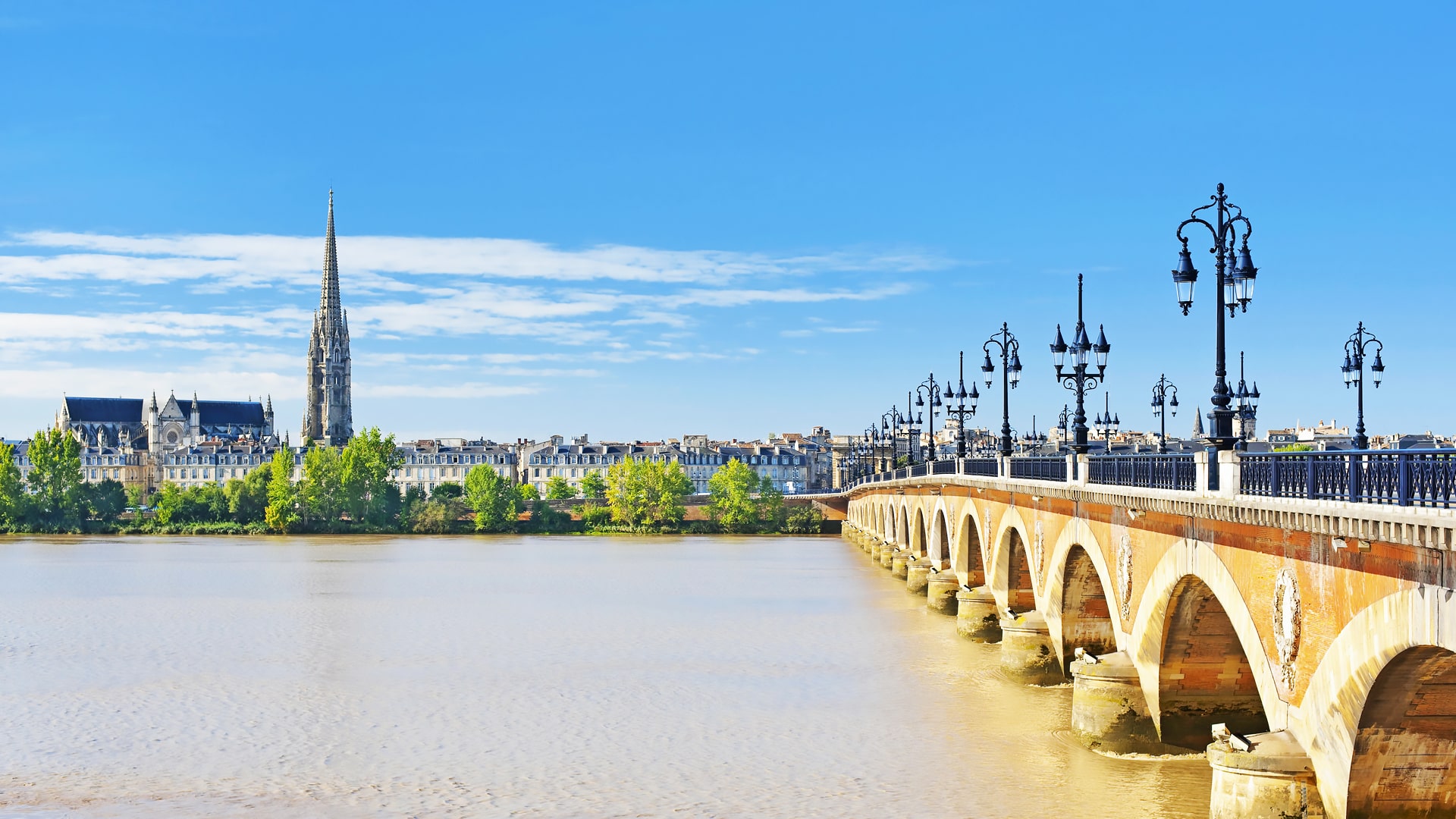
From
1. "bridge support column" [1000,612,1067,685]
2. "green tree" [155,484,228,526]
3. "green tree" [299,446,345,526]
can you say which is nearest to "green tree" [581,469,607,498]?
"green tree" [299,446,345,526]

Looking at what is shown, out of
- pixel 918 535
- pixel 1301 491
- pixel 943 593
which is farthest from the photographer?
pixel 918 535

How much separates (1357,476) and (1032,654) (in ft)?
51.5

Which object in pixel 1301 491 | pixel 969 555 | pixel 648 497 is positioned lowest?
pixel 969 555

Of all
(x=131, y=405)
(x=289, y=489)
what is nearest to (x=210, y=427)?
(x=131, y=405)

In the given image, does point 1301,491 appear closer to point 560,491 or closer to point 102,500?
point 102,500

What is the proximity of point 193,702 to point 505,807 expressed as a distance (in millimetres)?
10494

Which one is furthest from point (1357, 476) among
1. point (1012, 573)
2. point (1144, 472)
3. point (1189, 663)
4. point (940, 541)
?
point (940, 541)

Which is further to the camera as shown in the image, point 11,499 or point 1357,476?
point 11,499

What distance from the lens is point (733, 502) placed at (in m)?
109

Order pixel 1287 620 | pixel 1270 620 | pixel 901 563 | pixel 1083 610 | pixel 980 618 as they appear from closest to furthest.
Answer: pixel 1287 620 → pixel 1270 620 → pixel 1083 610 → pixel 980 618 → pixel 901 563

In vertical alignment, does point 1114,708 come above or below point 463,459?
below

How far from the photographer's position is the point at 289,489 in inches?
4176

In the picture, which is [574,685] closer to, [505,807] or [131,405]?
[505,807]

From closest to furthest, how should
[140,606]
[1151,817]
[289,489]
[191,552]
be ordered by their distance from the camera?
[1151,817] < [140,606] < [191,552] < [289,489]
